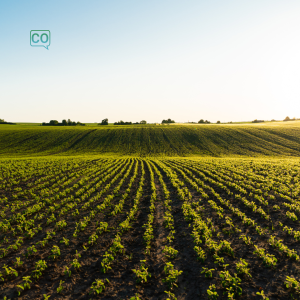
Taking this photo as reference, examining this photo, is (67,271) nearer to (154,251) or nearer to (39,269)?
(39,269)

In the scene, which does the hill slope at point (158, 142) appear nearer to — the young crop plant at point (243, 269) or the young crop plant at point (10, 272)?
the young crop plant at point (243, 269)

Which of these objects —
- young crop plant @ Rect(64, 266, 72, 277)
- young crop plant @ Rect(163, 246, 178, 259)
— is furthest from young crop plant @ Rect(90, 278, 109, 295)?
young crop plant @ Rect(163, 246, 178, 259)

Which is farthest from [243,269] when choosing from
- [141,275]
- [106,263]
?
[106,263]

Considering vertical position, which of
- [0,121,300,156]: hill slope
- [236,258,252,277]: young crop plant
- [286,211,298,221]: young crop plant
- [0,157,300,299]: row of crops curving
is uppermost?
[0,121,300,156]: hill slope

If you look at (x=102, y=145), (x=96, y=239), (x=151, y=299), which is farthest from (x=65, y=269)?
(x=102, y=145)

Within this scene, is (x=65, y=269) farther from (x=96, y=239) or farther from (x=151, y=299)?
(x=151, y=299)

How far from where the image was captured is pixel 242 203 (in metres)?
14.1

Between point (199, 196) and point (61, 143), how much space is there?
66.0 metres

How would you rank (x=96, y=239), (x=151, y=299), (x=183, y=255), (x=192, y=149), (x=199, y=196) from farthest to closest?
(x=192, y=149) < (x=199, y=196) < (x=96, y=239) < (x=183, y=255) < (x=151, y=299)

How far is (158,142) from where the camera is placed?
7075 centimetres

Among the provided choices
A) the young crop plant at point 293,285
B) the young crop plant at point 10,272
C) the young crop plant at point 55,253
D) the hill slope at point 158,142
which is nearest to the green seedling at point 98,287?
the young crop plant at point 55,253

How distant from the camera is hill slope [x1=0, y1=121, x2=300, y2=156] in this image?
58.8 m

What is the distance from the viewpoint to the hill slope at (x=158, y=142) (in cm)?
5875

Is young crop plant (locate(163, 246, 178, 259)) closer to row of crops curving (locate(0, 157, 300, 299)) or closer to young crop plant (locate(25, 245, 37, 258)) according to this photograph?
row of crops curving (locate(0, 157, 300, 299))
